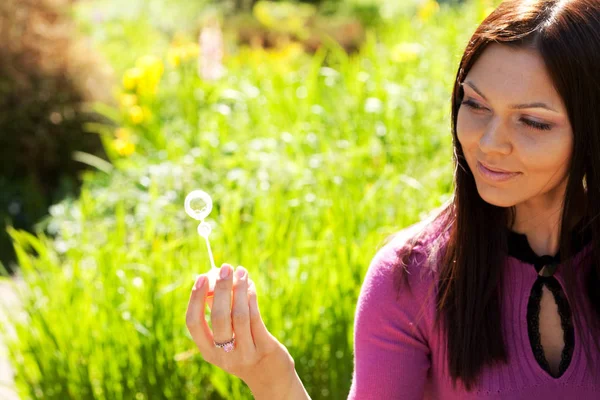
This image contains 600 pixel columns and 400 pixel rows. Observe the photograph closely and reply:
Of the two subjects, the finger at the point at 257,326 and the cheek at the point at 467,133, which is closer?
the finger at the point at 257,326

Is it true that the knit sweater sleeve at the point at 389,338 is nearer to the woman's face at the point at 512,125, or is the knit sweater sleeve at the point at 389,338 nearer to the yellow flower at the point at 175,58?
the woman's face at the point at 512,125

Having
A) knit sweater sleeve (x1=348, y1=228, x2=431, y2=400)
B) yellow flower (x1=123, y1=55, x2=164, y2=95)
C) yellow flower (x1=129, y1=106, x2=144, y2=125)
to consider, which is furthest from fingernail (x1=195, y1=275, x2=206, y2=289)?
yellow flower (x1=123, y1=55, x2=164, y2=95)

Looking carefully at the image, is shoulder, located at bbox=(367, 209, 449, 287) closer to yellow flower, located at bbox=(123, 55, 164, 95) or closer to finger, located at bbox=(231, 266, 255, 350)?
finger, located at bbox=(231, 266, 255, 350)

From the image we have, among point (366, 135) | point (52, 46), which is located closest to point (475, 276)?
point (366, 135)

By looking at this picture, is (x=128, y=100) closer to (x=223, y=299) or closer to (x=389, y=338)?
(x=389, y=338)

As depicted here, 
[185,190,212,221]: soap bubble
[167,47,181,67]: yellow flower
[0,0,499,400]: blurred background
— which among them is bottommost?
[0,0,499,400]: blurred background

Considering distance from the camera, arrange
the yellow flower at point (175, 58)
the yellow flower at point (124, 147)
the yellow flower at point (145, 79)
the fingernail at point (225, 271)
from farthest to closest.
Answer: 1. the yellow flower at point (175, 58)
2. the yellow flower at point (145, 79)
3. the yellow flower at point (124, 147)
4. the fingernail at point (225, 271)

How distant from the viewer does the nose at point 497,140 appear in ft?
4.62

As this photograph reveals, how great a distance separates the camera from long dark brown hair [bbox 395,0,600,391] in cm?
140

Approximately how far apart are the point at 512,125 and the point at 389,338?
0.41 metres

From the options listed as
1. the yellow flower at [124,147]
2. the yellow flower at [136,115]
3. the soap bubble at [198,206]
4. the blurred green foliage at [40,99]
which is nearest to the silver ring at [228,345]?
the soap bubble at [198,206]

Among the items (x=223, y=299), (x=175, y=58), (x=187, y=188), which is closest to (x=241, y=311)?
(x=223, y=299)

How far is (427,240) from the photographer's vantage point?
5.18 feet

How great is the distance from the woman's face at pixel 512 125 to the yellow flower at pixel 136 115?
9.46 ft
